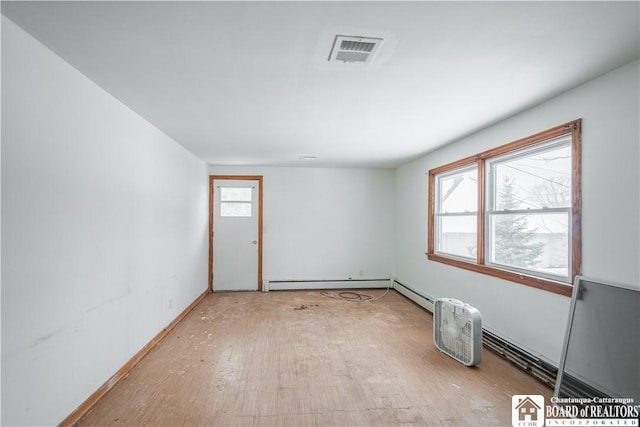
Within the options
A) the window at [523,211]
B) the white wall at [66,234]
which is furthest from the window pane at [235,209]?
the window at [523,211]

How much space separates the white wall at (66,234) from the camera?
63.7 inches

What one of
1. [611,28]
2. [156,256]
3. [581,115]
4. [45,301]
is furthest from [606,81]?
[156,256]

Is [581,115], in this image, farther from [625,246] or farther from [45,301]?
[45,301]

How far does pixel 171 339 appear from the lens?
136 inches

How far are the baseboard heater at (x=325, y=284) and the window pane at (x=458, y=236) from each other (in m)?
1.77

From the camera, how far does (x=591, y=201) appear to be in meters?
2.23

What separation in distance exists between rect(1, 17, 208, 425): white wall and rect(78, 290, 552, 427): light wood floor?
42 centimetres

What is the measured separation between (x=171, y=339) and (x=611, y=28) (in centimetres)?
442

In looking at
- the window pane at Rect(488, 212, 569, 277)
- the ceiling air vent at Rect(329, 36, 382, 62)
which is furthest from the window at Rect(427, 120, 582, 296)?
the ceiling air vent at Rect(329, 36, 382, 62)

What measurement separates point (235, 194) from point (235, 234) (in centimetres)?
76

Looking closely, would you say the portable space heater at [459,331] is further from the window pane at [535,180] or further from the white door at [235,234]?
the white door at [235,234]

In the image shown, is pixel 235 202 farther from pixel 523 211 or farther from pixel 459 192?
pixel 523 211

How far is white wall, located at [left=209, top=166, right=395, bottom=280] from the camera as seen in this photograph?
5914mm

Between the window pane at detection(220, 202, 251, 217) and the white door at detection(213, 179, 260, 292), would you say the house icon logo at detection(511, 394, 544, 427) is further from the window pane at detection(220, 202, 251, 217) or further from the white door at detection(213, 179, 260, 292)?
the window pane at detection(220, 202, 251, 217)
